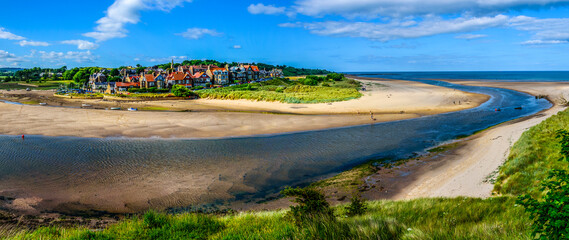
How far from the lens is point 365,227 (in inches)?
170

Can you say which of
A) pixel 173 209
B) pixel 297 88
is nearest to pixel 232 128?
pixel 173 209

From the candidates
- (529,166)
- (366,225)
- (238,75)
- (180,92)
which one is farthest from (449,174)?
(238,75)

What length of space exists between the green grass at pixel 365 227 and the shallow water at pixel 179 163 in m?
6.07

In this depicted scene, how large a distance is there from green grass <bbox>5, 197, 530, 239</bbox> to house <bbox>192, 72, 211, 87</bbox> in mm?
78158

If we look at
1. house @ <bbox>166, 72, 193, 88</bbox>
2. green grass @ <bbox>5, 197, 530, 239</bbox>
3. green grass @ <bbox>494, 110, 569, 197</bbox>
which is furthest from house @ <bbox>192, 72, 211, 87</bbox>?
green grass @ <bbox>5, 197, 530, 239</bbox>

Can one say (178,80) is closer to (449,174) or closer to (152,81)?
(152,81)

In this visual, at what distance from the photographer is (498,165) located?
12.9m

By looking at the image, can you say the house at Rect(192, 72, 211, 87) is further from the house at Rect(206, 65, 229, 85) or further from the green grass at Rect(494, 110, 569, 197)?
the green grass at Rect(494, 110, 569, 197)

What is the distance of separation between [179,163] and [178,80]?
64.5m

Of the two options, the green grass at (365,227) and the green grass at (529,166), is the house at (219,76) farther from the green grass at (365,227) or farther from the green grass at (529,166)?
the green grass at (365,227)

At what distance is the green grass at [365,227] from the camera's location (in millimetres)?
4230

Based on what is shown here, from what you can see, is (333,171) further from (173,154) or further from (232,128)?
(232,128)

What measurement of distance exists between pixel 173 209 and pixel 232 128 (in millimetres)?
15941

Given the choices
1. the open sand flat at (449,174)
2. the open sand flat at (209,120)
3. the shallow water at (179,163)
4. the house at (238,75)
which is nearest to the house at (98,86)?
the house at (238,75)
